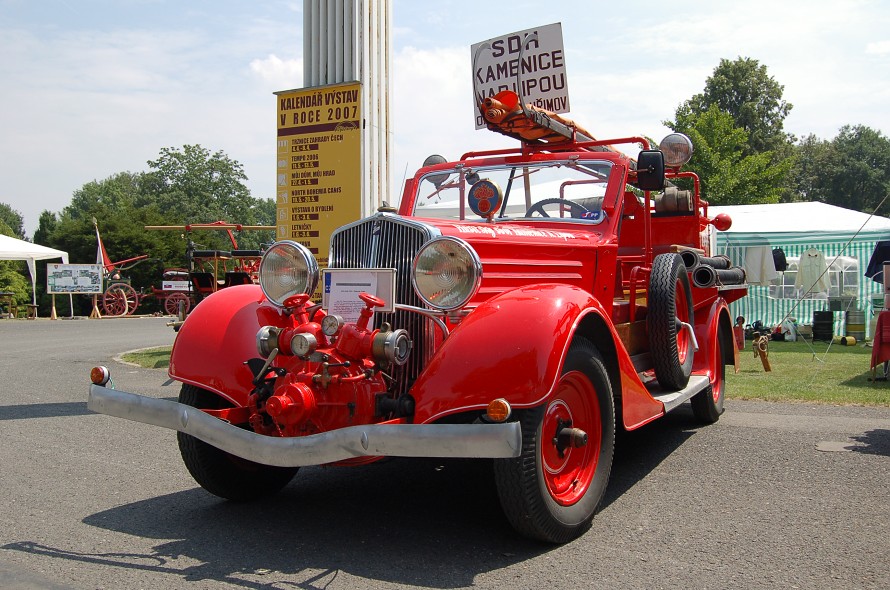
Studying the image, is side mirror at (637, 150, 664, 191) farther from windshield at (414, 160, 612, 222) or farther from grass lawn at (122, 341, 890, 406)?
grass lawn at (122, 341, 890, 406)

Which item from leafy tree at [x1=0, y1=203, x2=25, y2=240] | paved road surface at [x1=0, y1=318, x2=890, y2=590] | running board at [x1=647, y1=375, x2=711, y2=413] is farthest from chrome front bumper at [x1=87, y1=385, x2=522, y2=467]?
leafy tree at [x1=0, y1=203, x2=25, y2=240]

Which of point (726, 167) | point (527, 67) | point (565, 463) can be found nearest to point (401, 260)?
point (565, 463)

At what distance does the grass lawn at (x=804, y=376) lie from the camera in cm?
805

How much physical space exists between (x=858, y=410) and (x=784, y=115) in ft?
156

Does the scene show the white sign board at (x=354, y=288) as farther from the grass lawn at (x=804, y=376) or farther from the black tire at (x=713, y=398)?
the grass lawn at (x=804, y=376)

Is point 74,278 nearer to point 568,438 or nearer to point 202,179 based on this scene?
point 568,438

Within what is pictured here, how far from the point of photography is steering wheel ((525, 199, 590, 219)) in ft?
18.1

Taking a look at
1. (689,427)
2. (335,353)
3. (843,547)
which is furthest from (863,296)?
(335,353)

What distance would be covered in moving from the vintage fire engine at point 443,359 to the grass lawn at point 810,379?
3213 mm

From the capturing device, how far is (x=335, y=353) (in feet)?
11.8

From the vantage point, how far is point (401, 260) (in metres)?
4.02

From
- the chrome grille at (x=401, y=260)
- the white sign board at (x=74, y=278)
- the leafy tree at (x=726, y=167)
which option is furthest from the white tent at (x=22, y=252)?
the chrome grille at (x=401, y=260)

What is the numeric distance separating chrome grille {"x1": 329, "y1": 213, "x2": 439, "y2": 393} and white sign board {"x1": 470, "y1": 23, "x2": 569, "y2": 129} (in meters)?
4.29

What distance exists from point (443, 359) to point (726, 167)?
89.6 feet
